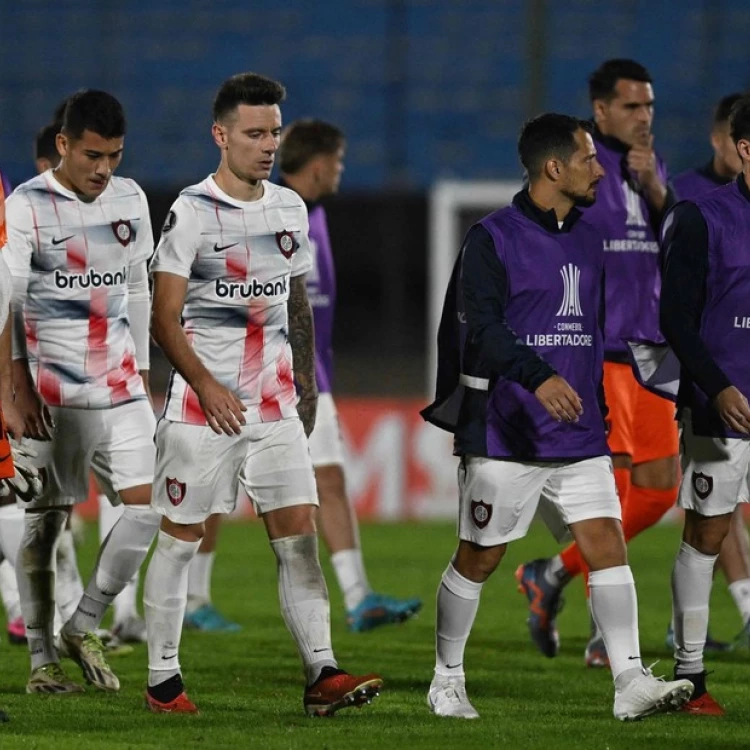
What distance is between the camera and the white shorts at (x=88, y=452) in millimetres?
6316

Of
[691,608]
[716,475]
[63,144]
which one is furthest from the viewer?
[63,144]

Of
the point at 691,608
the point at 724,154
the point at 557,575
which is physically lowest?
the point at 557,575

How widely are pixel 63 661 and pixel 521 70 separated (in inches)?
643

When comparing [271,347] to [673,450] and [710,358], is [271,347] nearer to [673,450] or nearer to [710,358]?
[710,358]

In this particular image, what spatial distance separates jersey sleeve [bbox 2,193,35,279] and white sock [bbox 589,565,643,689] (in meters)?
2.25

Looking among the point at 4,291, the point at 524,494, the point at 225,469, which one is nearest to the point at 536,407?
the point at 524,494

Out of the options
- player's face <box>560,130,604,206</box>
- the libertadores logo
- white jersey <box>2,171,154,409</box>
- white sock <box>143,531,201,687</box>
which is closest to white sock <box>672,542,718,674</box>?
the libertadores logo

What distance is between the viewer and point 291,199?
5750 millimetres

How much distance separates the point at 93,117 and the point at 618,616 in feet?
8.01

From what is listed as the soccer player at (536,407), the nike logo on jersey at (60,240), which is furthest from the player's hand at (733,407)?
the nike logo on jersey at (60,240)

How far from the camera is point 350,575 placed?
28.3ft

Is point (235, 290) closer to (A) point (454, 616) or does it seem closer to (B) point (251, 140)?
(B) point (251, 140)

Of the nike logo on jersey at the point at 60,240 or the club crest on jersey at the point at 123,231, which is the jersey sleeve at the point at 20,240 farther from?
the club crest on jersey at the point at 123,231

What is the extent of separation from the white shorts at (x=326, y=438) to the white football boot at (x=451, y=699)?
3046 millimetres
